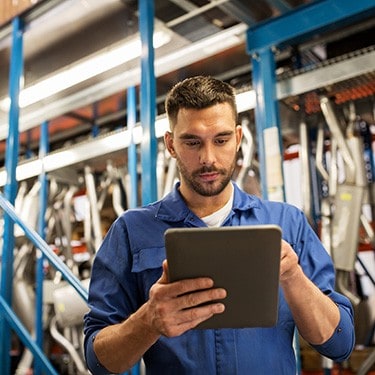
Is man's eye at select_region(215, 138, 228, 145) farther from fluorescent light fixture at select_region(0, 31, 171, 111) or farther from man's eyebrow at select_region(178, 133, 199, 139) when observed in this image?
fluorescent light fixture at select_region(0, 31, 171, 111)

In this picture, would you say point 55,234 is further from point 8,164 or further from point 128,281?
point 128,281

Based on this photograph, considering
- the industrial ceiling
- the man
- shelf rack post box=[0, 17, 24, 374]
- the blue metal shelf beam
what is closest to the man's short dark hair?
the man

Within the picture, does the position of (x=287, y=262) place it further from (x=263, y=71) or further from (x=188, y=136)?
(x=263, y=71)

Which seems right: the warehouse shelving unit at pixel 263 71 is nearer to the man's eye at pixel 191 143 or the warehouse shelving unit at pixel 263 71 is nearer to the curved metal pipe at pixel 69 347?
the man's eye at pixel 191 143

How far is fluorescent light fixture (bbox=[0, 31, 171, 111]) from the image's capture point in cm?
426

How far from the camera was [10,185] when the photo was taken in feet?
11.0

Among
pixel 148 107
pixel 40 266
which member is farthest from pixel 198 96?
pixel 40 266

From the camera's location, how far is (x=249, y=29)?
131 inches

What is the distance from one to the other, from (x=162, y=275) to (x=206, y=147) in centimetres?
50

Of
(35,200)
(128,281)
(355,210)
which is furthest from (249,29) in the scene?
(35,200)

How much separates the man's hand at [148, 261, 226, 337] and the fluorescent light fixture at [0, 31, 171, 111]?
9.82 feet

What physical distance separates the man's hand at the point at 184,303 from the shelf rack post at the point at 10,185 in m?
2.12

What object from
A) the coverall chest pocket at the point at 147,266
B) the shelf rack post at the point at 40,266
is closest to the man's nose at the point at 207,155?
the coverall chest pocket at the point at 147,266

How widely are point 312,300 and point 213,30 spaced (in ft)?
9.23
